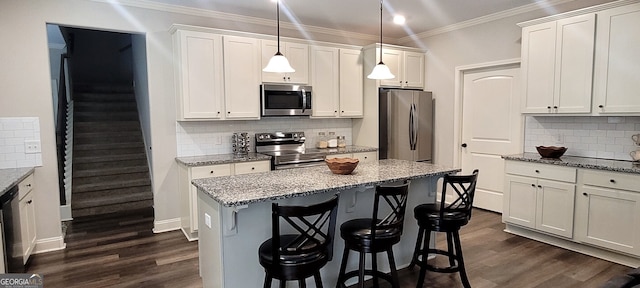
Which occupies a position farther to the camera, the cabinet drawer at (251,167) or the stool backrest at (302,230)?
the cabinet drawer at (251,167)

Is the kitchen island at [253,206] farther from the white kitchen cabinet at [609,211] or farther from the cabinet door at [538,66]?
the cabinet door at [538,66]

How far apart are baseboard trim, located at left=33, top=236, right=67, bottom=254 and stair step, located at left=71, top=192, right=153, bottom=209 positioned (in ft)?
4.39

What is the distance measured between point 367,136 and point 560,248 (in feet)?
8.92

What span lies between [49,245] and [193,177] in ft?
5.17

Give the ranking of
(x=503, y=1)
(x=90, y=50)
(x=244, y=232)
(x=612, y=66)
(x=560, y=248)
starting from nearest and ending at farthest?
(x=244, y=232), (x=612, y=66), (x=560, y=248), (x=503, y=1), (x=90, y=50)

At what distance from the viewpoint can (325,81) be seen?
506 cm

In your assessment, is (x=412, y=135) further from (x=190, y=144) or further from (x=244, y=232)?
(x=244, y=232)

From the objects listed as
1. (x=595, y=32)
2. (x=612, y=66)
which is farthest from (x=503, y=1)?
(x=612, y=66)

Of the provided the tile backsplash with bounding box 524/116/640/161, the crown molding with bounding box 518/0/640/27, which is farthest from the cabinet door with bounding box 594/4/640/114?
the tile backsplash with bounding box 524/116/640/161

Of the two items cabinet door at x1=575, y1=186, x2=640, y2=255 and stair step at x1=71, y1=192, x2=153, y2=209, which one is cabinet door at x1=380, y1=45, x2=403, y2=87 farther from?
stair step at x1=71, y1=192, x2=153, y2=209

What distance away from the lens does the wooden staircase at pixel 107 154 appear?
5.21 m

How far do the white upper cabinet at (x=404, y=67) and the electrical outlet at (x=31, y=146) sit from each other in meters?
4.11

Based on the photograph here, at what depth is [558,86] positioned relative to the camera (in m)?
3.81

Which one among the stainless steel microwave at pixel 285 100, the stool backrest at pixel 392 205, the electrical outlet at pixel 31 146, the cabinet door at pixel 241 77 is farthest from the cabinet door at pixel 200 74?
the stool backrest at pixel 392 205
